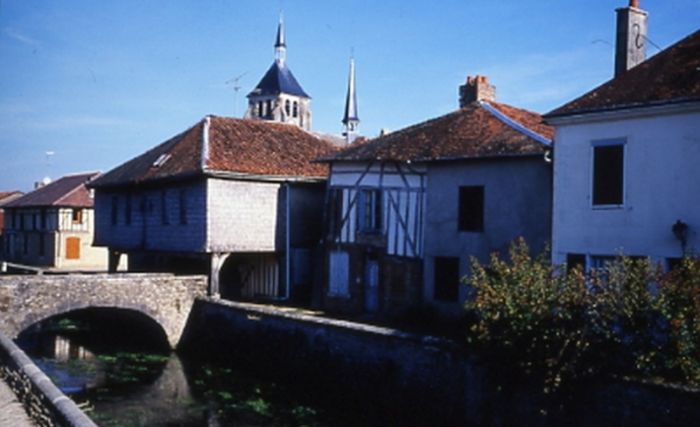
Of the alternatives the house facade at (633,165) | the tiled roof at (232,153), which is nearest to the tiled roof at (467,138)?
the house facade at (633,165)

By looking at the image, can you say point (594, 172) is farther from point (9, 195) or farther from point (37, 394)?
point (9, 195)

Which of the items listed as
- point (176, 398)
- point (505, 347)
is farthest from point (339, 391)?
point (505, 347)

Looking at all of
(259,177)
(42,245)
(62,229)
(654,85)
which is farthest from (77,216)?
(654,85)

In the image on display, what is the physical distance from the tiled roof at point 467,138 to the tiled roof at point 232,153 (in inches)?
87.0

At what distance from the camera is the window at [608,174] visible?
13.5m

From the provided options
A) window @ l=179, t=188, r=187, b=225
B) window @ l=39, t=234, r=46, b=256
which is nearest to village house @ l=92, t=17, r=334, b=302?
window @ l=179, t=188, r=187, b=225

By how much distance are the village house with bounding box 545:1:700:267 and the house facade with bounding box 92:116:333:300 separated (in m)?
10.0

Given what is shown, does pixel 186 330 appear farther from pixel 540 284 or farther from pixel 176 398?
pixel 540 284

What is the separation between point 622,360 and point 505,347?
1748 mm

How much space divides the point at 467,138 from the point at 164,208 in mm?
10493

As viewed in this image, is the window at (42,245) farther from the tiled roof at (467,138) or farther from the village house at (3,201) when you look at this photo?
the tiled roof at (467,138)

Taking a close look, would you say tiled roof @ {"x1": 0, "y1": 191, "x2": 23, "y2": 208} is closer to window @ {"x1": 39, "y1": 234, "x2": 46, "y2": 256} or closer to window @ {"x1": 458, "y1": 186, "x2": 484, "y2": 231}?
window @ {"x1": 39, "y1": 234, "x2": 46, "y2": 256}

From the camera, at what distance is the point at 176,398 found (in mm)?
15875

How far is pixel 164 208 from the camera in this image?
22.6 m
